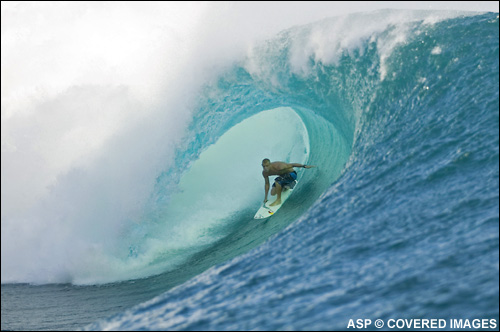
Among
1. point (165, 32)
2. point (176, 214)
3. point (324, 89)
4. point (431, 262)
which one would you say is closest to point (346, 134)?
point (324, 89)

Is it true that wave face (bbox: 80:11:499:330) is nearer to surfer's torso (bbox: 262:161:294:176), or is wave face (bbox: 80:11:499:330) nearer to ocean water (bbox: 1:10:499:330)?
ocean water (bbox: 1:10:499:330)

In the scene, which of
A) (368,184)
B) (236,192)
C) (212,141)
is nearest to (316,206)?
(368,184)

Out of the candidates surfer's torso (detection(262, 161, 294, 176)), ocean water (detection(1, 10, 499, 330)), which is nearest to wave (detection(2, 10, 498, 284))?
ocean water (detection(1, 10, 499, 330))

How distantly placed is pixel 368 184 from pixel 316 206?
2.69 feet

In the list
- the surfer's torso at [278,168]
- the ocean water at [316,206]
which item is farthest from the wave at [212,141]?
the surfer's torso at [278,168]

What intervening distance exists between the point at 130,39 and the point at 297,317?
1177 cm

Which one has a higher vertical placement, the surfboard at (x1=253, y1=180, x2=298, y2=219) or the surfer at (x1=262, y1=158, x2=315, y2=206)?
the surfer at (x1=262, y1=158, x2=315, y2=206)

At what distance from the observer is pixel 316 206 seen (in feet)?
26.1

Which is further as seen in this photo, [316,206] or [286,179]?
[286,179]

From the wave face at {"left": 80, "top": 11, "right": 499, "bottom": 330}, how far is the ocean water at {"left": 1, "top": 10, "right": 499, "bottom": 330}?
0.08 feet

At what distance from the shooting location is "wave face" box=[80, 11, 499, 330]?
505 centimetres

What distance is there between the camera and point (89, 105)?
40.6ft

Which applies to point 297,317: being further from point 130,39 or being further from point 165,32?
point 130,39

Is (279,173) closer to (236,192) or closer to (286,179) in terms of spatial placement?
(286,179)
